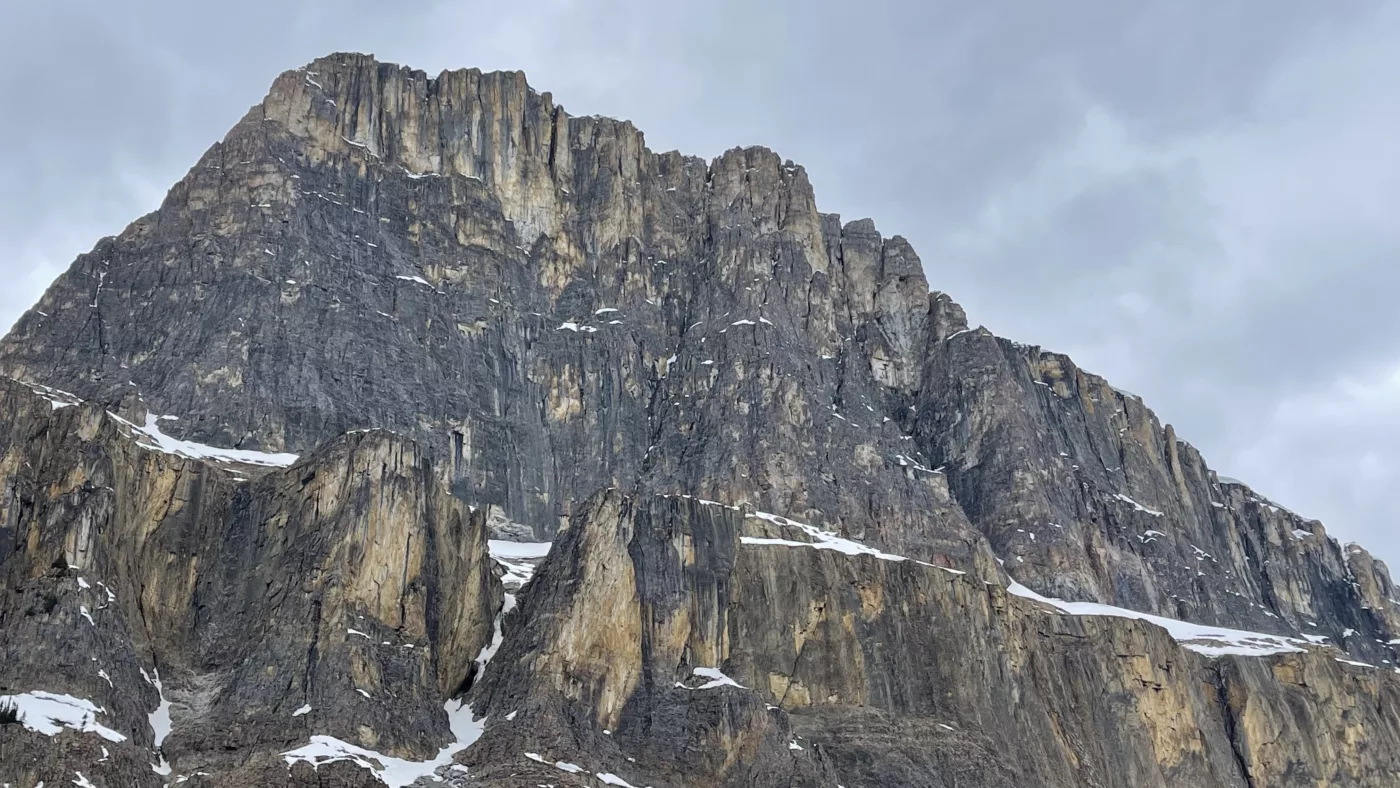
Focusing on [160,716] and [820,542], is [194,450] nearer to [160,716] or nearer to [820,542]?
[160,716]

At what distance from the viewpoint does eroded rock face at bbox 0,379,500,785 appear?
327 feet

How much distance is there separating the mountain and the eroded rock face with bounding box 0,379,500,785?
0.28 m

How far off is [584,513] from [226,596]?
2774 cm

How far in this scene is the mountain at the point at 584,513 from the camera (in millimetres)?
108312

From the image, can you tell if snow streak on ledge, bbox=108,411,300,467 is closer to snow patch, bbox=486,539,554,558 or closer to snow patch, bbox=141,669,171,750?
snow patch, bbox=486,539,554,558

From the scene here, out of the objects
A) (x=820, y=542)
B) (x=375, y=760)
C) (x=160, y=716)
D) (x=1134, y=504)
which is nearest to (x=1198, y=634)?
(x=1134, y=504)

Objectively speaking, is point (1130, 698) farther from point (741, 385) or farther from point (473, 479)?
point (473, 479)

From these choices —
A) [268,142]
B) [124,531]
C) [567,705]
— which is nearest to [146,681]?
[124,531]

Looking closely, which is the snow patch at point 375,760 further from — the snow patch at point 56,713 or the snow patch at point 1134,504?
the snow patch at point 1134,504

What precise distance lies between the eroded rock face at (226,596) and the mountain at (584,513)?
28 cm

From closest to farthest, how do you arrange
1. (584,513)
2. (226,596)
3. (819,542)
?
(226,596) < (584,513) < (819,542)

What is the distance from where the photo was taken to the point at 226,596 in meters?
114

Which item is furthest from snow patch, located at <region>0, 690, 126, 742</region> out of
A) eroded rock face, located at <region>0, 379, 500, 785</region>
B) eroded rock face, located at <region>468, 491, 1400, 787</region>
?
eroded rock face, located at <region>468, 491, 1400, 787</region>

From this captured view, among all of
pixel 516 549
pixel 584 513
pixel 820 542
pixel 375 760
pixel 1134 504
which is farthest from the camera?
pixel 1134 504
